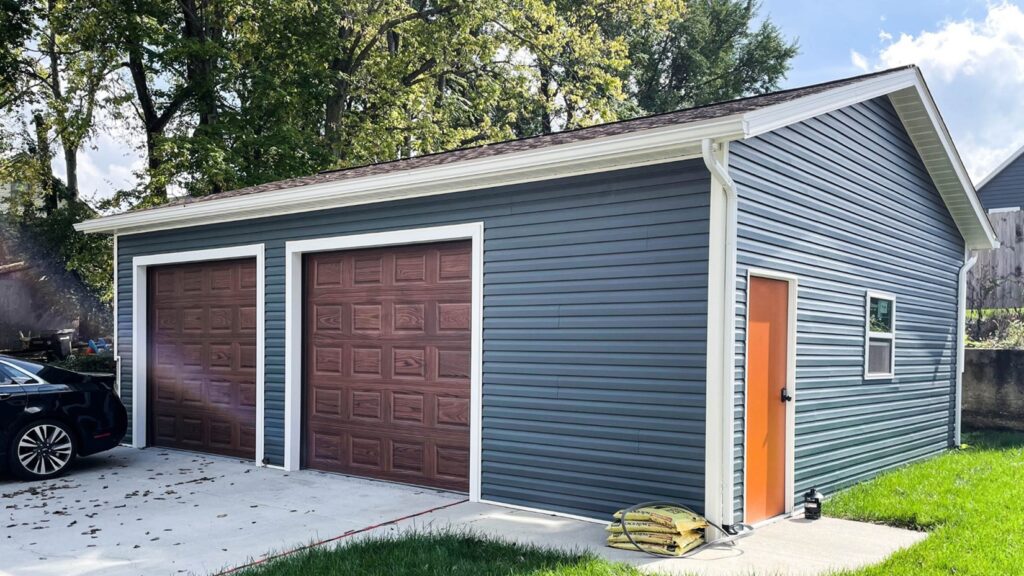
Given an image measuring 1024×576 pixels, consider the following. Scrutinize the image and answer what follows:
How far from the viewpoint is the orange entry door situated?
6129 millimetres

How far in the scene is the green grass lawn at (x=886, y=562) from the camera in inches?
191

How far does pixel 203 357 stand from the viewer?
31.3 ft

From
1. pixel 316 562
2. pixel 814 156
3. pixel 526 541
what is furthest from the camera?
pixel 814 156

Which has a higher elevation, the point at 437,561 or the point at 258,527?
the point at 437,561

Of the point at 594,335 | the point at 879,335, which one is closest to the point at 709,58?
the point at 879,335

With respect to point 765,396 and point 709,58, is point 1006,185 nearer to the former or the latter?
point 709,58

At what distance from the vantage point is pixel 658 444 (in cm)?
596

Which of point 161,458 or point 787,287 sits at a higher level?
point 787,287

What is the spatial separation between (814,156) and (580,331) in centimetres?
251

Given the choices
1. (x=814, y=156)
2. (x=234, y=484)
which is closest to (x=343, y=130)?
(x=234, y=484)

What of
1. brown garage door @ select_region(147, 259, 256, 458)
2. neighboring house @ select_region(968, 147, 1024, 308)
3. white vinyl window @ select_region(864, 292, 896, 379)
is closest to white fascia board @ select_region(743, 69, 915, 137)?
white vinyl window @ select_region(864, 292, 896, 379)

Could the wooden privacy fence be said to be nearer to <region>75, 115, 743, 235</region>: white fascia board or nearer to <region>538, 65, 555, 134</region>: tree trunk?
<region>75, 115, 743, 235</region>: white fascia board

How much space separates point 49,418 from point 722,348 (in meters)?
6.32

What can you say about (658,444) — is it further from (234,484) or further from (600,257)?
(234,484)
